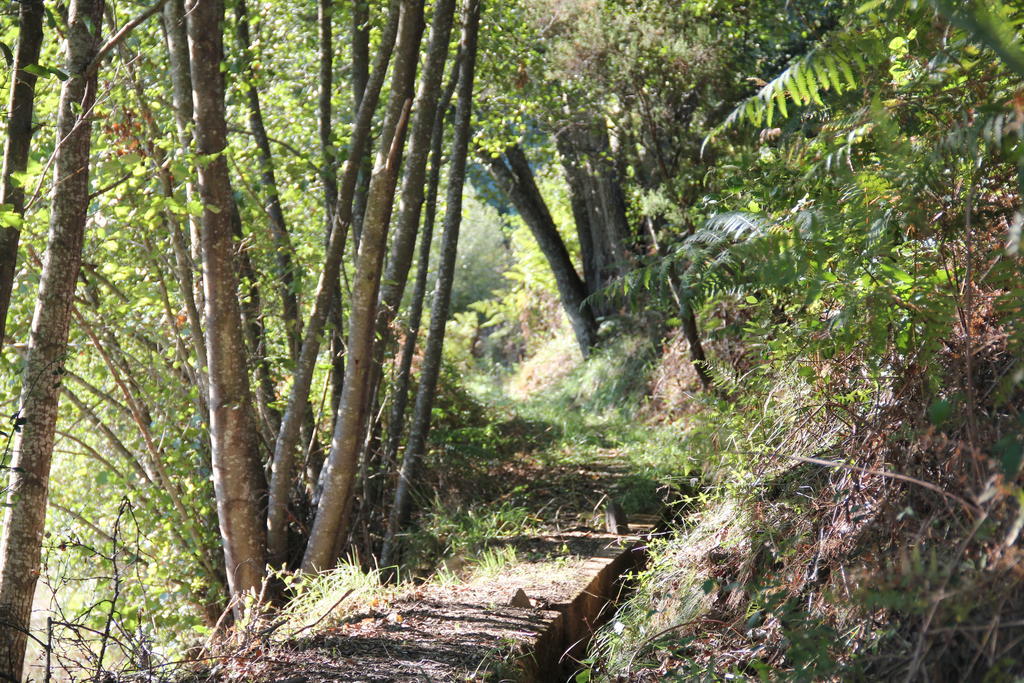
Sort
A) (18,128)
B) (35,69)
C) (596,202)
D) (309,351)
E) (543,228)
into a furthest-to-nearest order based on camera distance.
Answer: (543,228)
(596,202)
(309,351)
(18,128)
(35,69)

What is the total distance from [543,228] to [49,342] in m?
8.87

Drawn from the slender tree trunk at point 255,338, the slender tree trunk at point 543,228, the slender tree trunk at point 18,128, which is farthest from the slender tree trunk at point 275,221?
the slender tree trunk at point 543,228

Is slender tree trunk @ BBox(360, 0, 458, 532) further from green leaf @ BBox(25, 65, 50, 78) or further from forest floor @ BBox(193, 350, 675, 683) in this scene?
green leaf @ BBox(25, 65, 50, 78)

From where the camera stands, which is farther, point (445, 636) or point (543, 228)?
point (543, 228)

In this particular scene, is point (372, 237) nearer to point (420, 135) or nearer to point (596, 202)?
point (420, 135)

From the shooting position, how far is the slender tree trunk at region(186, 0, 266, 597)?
5.13 meters

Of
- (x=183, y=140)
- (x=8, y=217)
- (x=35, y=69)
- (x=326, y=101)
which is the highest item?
(x=326, y=101)

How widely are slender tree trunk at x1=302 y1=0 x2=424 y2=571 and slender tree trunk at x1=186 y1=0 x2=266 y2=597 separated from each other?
0.42 m

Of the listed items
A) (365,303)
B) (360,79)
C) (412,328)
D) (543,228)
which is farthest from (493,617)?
(543,228)

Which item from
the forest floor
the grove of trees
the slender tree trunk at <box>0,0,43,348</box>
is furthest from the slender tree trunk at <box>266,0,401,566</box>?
the slender tree trunk at <box>0,0,43,348</box>

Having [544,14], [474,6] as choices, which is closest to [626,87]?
[544,14]

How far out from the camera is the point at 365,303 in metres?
5.50

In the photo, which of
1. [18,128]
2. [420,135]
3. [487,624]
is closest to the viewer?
[18,128]

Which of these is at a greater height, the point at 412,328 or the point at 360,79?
the point at 360,79
